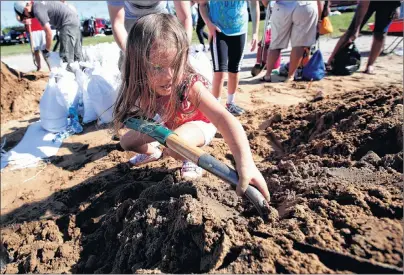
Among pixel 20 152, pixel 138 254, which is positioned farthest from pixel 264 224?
pixel 20 152

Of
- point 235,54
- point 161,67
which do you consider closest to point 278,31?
point 235,54

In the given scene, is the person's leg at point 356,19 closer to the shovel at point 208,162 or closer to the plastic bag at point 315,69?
the plastic bag at point 315,69

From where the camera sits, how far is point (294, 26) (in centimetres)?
480

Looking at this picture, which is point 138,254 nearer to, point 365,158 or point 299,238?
point 299,238

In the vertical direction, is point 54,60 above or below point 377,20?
below

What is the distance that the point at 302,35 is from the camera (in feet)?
15.6

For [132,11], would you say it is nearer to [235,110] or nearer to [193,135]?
[235,110]

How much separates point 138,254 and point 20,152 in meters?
2.52

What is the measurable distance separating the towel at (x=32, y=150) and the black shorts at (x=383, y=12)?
15.4 feet

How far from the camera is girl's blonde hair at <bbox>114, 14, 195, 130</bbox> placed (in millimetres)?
1836

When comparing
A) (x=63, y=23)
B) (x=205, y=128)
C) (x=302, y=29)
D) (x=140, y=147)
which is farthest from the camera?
(x=63, y=23)

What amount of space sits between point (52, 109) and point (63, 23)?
2216 mm

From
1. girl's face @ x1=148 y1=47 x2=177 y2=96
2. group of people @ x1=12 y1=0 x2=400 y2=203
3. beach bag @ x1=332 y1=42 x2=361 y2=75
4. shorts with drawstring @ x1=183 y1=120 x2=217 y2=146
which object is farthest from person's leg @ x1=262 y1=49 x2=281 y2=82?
girl's face @ x1=148 y1=47 x2=177 y2=96

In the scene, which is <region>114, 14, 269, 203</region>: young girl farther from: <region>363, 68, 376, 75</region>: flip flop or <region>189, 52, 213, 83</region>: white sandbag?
<region>363, 68, 376, 75</region>: flip flop
